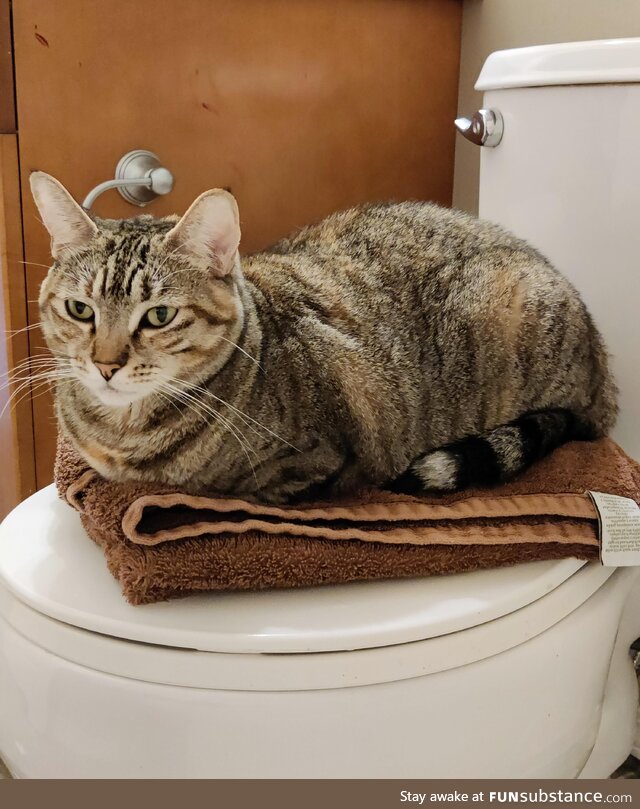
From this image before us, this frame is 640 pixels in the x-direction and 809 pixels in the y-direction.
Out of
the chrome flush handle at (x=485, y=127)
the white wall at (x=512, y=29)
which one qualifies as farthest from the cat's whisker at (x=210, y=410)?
the white wall at (x=512, y=29)

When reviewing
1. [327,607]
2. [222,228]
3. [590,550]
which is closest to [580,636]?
[590,550]

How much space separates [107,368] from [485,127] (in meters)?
0.64

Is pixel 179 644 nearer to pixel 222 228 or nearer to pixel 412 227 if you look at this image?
pixel 222 228

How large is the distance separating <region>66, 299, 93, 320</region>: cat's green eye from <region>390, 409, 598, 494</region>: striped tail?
0.37 m

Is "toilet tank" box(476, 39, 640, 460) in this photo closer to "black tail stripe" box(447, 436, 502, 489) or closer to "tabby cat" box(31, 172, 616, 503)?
"tabby cat" box(31, 172, 616, 503)

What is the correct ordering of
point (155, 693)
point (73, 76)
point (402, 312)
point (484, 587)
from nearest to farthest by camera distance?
point (155, 693)
point (484, 587)
point (402, 312)
point (73, 76)

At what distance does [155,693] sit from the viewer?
2.12 ft

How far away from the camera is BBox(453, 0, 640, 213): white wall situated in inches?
52.6

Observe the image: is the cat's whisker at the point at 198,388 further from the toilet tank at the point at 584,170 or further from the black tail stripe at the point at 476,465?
the toilet tank at the point at 584,170

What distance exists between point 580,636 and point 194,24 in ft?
3.30

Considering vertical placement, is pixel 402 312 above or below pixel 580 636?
above

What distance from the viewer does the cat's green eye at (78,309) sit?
0.81 metres

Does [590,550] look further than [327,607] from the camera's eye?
Yes

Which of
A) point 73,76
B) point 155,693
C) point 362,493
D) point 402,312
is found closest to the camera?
point 155,693
